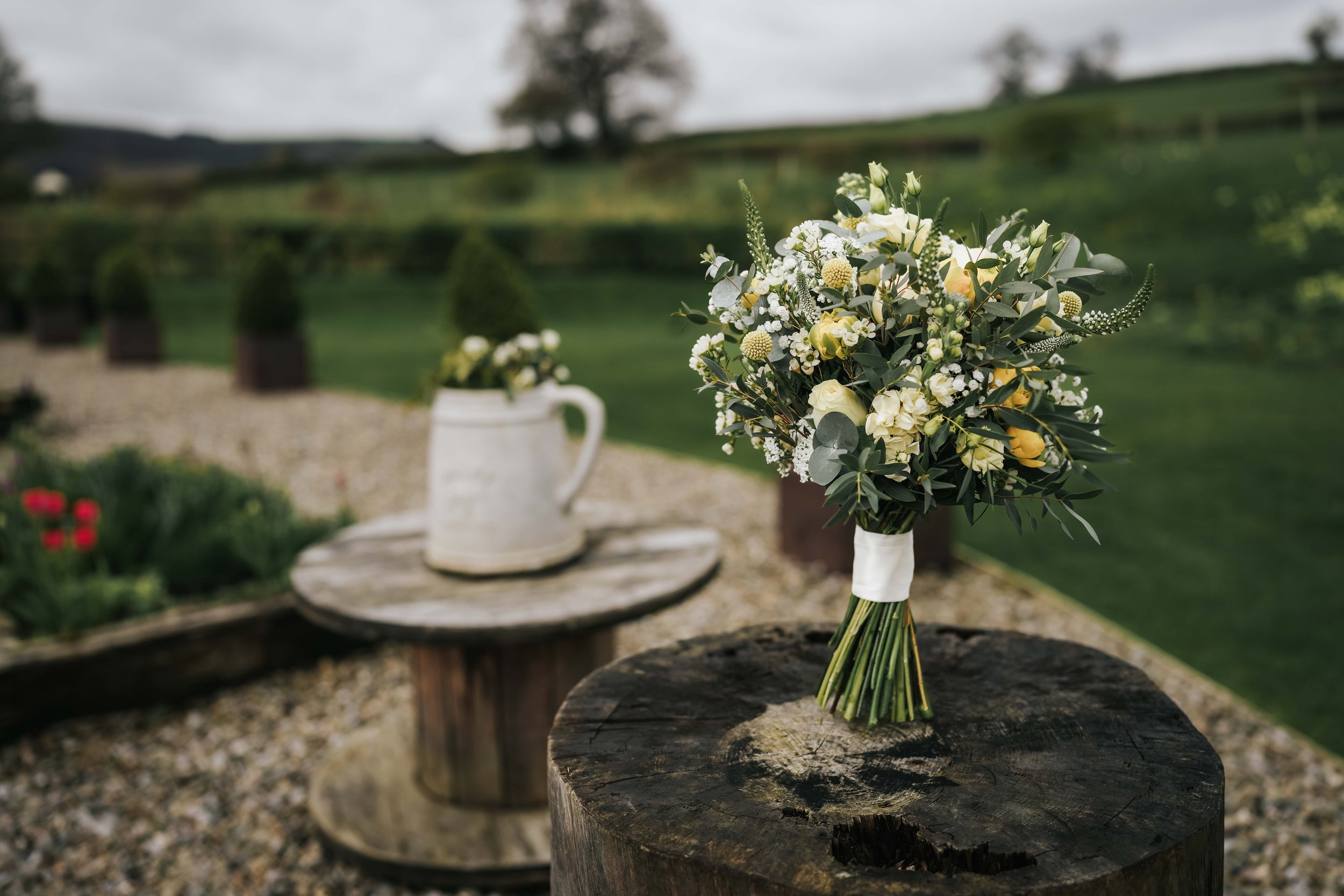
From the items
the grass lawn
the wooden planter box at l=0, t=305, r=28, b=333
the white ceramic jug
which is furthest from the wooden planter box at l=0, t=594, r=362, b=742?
the wooden planter box at l=0, t=305, r=28, b=333

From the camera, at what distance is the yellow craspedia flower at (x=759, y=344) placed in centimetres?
145

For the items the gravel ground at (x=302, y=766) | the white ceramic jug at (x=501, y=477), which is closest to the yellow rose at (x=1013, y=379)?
the white ceramic jug at (x=501, y=477)

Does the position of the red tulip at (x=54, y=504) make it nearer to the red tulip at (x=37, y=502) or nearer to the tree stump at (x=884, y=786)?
the red tulip at (x=37, y=502)

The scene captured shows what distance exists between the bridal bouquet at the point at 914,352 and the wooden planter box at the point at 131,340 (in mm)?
12493

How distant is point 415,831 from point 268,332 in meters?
8.56

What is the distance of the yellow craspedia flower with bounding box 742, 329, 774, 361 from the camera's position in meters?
1.45

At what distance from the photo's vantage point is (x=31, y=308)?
13.6 meters

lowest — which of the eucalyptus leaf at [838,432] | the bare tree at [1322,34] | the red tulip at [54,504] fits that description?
the red tulip at [54,504]

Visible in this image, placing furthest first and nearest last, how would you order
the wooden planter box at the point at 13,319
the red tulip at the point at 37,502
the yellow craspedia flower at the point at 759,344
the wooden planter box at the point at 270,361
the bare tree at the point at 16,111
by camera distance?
the bare tree at the point at 16,111 → the wooden planter box at the point at 13,319 → the wooden planter box at the point at 270,361 → the red tulip at the point at 37,502 → the yellow craspedia flower at the point at 759,344

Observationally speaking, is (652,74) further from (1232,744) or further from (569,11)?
(1232,744)

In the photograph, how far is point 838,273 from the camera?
54.7 inches

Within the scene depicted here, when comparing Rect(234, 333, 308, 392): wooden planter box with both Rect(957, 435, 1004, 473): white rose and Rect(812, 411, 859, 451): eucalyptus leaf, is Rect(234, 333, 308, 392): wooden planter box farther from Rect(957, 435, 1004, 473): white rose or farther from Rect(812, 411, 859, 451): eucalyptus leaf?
Rect(957, 435, 1004, 473): white rose

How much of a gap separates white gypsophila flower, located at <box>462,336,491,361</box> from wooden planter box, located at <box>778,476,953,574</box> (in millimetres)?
2309

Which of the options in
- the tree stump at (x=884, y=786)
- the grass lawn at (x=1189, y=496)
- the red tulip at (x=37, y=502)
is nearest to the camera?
the tree stump at (x=884, y=786)
